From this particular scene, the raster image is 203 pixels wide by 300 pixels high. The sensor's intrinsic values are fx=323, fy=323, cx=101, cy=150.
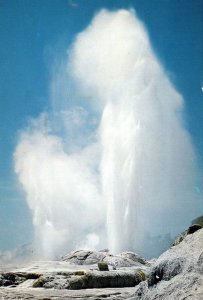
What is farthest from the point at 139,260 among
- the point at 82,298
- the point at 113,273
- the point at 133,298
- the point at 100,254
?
the point at 133,298

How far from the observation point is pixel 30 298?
13.0 metres

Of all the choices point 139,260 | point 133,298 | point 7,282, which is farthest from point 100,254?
point 133,298

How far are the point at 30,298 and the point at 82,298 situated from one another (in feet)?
6.87

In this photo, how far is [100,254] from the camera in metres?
43.2

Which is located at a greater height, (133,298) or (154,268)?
(154,268)

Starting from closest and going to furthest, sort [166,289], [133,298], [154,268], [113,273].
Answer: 1. [166,289]
2. [154,268]
3. [133,298]
4. [113,273]

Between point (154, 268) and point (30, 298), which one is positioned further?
point (30, 298)

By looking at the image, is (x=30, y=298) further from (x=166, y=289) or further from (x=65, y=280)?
(x=166, y=289)

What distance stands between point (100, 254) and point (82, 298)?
31.0m

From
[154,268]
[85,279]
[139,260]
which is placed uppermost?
[139,260]

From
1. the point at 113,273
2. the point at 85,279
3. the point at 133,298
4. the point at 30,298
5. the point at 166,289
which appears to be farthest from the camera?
the point at 113,273

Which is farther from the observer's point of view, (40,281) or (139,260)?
(139,260)

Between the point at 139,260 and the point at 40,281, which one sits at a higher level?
the point at 139,260

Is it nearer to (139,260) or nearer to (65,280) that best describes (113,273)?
(65,280)
